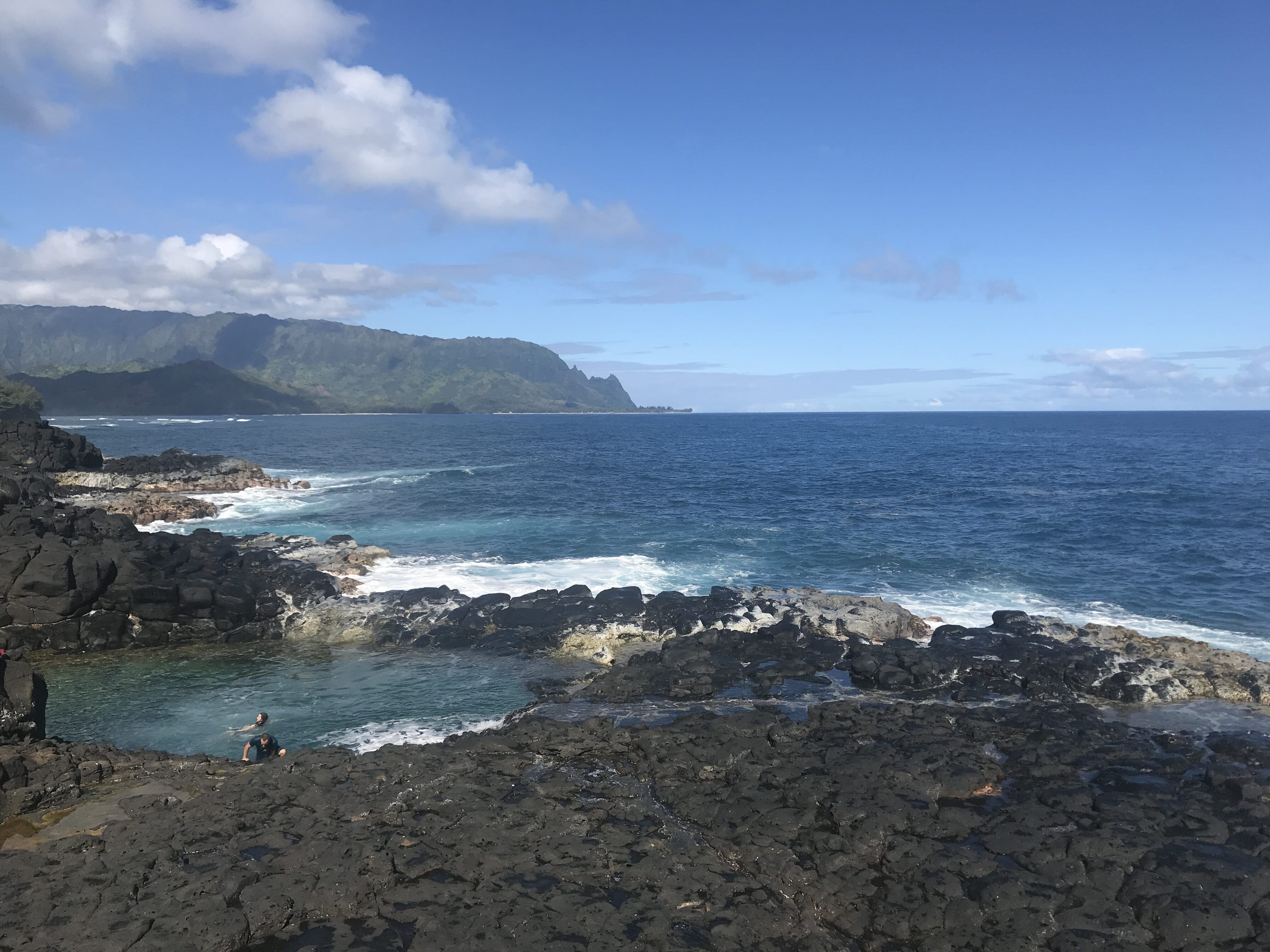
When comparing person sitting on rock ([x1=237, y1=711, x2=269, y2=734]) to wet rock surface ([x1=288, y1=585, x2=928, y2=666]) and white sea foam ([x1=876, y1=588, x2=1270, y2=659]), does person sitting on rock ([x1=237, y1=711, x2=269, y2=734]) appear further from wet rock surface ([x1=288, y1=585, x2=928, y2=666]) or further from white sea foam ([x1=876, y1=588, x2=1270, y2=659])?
white sea foam ([x1=876, y1=588, x2=1270, y2=659])

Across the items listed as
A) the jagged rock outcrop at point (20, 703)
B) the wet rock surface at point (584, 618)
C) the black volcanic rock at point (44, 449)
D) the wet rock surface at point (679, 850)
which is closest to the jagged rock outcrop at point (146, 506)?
the black volcanic rock at point (44, 449)

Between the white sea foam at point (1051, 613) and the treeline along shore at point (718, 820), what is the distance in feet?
13.6

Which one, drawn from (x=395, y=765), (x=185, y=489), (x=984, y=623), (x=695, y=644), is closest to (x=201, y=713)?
(x=395, y=765)

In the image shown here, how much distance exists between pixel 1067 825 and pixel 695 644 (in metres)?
13.0

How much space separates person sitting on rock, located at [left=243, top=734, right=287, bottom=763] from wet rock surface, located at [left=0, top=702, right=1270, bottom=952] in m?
1.09

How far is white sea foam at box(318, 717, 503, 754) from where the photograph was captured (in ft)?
62.1

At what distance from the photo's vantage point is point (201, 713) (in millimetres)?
21156

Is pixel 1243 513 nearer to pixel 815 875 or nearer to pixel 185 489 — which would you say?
pixel 815 875

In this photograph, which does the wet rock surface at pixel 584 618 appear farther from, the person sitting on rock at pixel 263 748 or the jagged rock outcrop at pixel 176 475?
the jagged rock outcrop at pixel 176 475

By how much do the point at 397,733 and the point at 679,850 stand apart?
10076 mm

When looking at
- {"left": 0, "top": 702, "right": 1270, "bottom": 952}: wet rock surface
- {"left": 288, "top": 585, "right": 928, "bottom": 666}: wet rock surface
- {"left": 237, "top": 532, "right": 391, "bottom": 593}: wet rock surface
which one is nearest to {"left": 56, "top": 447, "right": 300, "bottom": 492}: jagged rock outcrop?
{"left": 237, "top": 532, "right": 391, "bottom": 593}: wet rock surface

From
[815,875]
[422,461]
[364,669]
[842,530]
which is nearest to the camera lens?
[815,875]

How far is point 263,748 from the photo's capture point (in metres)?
17.1

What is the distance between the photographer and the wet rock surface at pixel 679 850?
10641mm
